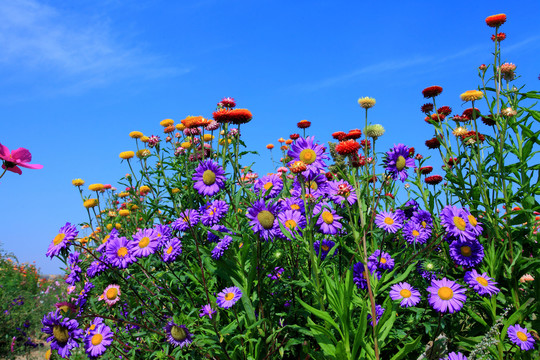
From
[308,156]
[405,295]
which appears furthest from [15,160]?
[405,295]

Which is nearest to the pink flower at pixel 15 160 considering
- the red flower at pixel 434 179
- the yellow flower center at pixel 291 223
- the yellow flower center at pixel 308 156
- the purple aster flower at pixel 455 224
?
the yellow flower center at pixel 291 223

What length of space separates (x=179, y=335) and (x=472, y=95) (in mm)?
2874

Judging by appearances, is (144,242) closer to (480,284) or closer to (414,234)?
(414,234)

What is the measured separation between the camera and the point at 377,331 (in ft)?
7.52

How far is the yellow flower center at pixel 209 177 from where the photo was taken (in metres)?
2.76

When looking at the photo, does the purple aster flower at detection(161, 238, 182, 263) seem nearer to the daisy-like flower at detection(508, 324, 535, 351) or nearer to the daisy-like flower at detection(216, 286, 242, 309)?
the daisy-like flower at detection(216, 286, 242, 309)

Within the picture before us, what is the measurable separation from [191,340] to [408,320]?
4.90 feet

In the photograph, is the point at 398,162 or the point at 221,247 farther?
the point at 398,162

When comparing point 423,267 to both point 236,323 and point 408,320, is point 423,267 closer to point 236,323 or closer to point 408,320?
point 408,320

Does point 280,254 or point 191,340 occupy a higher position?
point 280,254

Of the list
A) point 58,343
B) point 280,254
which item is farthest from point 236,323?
point 58,343

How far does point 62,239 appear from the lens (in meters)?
2.80

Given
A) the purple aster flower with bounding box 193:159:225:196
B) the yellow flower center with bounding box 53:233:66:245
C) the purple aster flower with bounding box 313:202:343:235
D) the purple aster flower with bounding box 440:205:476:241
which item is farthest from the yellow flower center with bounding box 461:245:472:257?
the yellow flower center with bounding box 53:233:66:245

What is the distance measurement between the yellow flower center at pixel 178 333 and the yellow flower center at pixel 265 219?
0.78m
